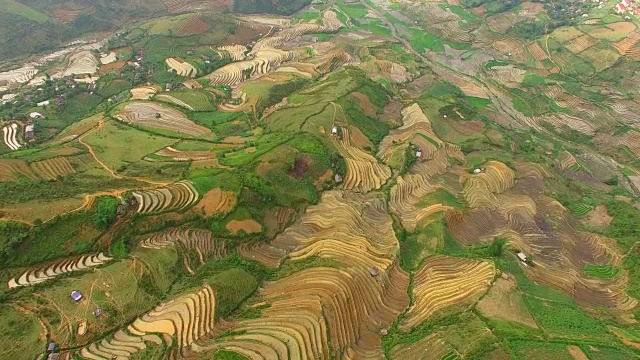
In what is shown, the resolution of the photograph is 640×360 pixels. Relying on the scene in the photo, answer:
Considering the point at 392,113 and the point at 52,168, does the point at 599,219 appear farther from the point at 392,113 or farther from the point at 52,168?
the point at 52,168

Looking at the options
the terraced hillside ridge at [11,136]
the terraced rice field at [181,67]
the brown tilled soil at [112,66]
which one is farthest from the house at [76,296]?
the brown tilled soil at [112,66]

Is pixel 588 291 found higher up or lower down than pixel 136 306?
lower down

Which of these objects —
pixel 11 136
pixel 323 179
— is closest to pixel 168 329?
pixel 323 179

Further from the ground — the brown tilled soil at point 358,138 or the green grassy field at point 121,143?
the green grassy field at point 121,143

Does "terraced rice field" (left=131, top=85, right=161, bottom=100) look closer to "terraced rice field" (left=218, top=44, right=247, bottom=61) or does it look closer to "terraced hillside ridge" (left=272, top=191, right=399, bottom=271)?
"terraced rice field" (left=218, top=44, right=247, bottom=61)

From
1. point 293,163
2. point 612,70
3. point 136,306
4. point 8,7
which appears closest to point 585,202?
point 293,163

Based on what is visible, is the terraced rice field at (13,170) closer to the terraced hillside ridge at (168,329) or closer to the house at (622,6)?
the terraced hillside ridge at (168,329)

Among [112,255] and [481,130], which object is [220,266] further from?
[481,130]
